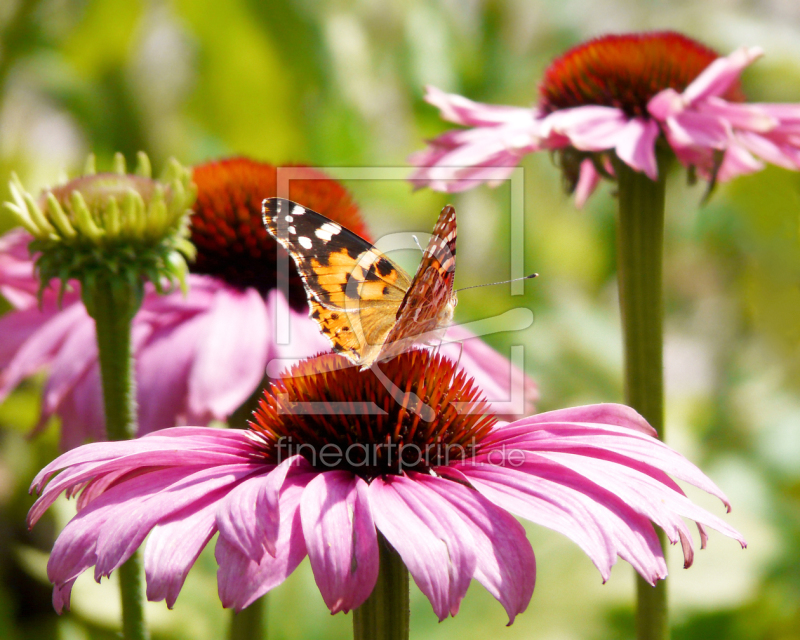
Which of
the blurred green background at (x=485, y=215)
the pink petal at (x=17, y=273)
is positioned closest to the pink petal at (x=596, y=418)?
the pink petal at (x=17, y=273)

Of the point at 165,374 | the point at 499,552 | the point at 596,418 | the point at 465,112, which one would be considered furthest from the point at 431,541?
the point at 465,112

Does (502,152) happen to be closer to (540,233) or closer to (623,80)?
(623,80)

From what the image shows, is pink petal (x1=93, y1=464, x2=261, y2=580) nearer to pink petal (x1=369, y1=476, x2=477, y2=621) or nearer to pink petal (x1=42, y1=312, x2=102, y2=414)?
pink petal (x1=369, y1=476, x2=477, y2=621)

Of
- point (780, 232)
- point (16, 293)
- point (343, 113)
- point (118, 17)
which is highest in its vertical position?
point (118, 17)

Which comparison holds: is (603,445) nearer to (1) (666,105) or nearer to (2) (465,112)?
(1) (666,105)

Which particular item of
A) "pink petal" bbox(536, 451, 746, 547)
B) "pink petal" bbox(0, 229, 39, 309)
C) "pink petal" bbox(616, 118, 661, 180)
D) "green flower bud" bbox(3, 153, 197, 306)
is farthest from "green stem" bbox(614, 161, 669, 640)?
"pink petal" bbox(0, 229, 39, 309)

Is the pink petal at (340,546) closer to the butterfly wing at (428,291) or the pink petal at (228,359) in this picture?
the butterfly wing at (428,291)

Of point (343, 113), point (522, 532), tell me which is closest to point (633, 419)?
point (522, 532)
